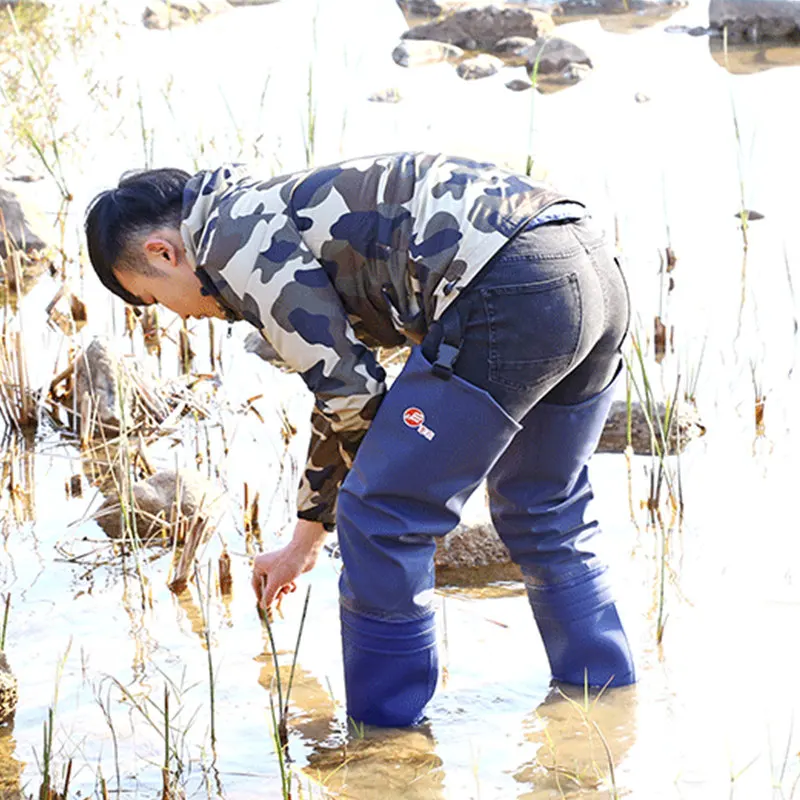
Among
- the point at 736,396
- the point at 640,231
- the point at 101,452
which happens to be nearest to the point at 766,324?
the point at 736,396

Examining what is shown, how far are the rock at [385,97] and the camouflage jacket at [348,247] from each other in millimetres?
6231

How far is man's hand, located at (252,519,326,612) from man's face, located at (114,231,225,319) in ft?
1.65

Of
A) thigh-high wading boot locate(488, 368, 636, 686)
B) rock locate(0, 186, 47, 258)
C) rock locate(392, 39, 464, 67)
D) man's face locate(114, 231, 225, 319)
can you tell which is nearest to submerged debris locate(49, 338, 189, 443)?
rock locate(0, 186, 47, 258)

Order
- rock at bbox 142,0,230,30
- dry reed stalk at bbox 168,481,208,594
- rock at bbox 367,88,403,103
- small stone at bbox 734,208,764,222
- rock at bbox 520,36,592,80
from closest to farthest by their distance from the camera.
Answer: dry reed stalk at bbox 168,481,208,594 → small stone at bbox 734,208,764,222 → rock at bbox 367,88,403,103 → rock at bbox 520,36,592,80 → rock at bbox 142,0,230,30

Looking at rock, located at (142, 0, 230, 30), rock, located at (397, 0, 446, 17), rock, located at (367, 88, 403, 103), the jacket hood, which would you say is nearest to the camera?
the jacket hood

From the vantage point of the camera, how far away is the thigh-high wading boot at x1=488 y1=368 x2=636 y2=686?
314cm

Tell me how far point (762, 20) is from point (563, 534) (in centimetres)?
813

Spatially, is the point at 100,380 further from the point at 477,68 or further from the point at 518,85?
the point at 477,68

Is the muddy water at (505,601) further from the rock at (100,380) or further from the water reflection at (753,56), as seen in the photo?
the water reflection at (753,56)

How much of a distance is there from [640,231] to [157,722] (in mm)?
3935

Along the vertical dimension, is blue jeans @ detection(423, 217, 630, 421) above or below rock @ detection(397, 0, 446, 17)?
above

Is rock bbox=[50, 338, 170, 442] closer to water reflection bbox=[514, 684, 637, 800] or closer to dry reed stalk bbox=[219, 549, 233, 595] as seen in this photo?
dry reed stalk bbox=[219, 549, 233, 595]

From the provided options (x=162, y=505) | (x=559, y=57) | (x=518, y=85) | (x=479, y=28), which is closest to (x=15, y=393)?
(x=162, y=505)

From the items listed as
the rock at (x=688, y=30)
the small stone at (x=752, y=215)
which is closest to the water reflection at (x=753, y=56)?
the rock at (x=688, y=30)
